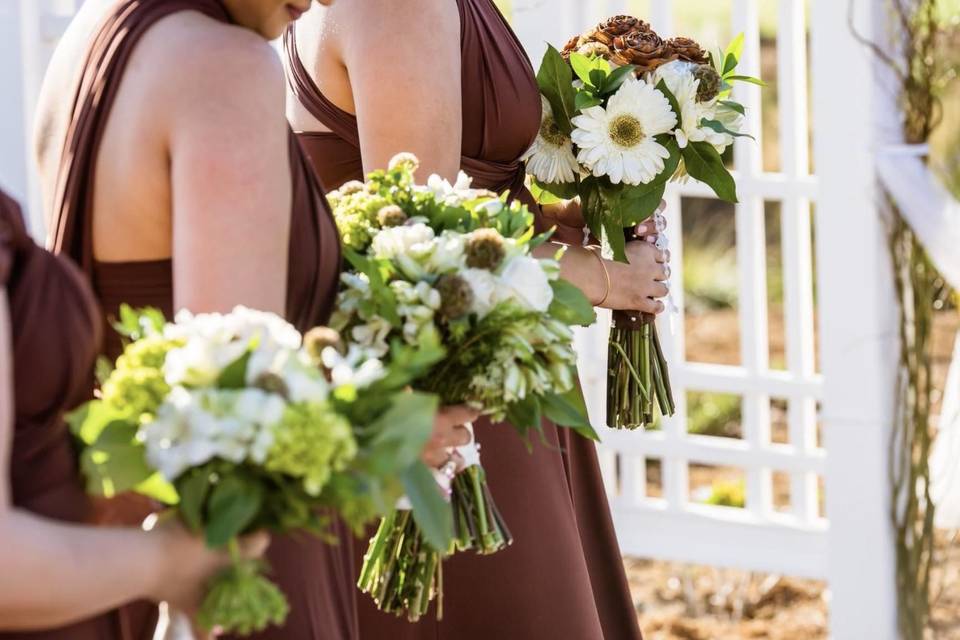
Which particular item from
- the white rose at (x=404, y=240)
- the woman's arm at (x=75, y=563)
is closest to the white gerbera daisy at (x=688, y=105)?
the white rose at (x=404, y=240)

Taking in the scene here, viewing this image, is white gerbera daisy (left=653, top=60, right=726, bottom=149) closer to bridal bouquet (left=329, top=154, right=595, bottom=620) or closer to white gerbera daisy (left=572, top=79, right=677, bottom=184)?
white gerbera daisy (left=572, top=79, right=677, bottom=184)

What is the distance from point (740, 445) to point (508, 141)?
2559 millimetres

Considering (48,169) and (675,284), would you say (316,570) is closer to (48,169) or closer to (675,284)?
(48,169)

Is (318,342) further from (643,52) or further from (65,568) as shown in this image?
(643,52)

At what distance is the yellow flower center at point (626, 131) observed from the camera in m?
2.73

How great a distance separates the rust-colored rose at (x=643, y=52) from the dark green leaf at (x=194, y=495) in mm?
1580

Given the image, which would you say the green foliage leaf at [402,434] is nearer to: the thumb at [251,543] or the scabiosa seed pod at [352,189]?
the thumb at [251,543]

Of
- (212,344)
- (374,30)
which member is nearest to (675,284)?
(374,30)

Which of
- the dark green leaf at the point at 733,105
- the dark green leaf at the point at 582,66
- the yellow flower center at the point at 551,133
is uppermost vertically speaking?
the dark green leaf at the point at 582,66

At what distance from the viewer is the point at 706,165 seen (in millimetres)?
2857

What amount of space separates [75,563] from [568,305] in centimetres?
85

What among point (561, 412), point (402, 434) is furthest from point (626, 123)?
point (402, 434)

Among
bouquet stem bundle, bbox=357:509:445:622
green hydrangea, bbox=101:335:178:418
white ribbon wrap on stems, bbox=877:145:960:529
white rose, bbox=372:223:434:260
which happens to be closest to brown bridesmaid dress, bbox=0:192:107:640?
green hydrangea, bbox=101:335:178:418

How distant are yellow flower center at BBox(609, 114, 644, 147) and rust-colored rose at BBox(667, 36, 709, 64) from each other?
0.71 ft
